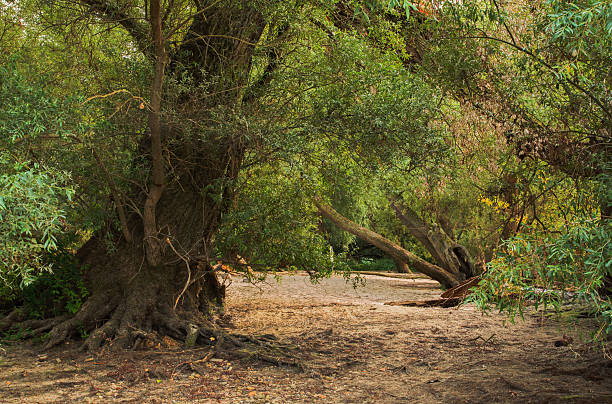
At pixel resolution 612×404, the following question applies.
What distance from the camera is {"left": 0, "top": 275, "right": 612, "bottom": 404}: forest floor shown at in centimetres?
446

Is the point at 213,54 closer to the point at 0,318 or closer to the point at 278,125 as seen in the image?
the point at 278,125

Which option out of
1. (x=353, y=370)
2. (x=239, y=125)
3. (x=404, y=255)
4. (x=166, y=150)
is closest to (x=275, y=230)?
(x=239, y=125)

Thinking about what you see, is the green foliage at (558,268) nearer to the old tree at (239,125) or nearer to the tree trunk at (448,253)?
the old tree at (239,125)

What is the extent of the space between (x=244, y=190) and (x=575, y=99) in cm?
385

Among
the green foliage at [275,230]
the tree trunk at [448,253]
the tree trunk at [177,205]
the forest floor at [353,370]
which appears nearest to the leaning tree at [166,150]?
the tree trunk at [177,205]

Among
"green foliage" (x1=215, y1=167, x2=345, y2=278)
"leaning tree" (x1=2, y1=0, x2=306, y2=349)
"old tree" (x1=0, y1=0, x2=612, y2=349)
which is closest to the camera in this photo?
"old tree" (x1=0, y1=0, x2=612, y2=349)

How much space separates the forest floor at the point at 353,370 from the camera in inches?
176

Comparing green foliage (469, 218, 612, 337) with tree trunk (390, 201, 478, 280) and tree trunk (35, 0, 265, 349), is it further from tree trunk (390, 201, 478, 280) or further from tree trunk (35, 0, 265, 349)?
tree trunk (390, 201, 478, 280)

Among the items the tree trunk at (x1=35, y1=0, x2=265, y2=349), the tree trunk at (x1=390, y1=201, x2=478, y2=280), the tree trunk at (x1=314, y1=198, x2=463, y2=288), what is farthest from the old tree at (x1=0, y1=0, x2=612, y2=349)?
the tree trunk at (x1=390, y1=201, x2=478, y2=280)

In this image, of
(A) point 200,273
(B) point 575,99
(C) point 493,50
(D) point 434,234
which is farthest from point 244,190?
(D) point 434,234

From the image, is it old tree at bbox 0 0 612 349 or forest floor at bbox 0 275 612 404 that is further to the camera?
old tree at bbox 0 0 612 349

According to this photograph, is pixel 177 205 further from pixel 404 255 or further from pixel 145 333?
pixel 404 255

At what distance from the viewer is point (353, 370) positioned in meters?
5.38

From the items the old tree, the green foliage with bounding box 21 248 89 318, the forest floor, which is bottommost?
the forest floor
